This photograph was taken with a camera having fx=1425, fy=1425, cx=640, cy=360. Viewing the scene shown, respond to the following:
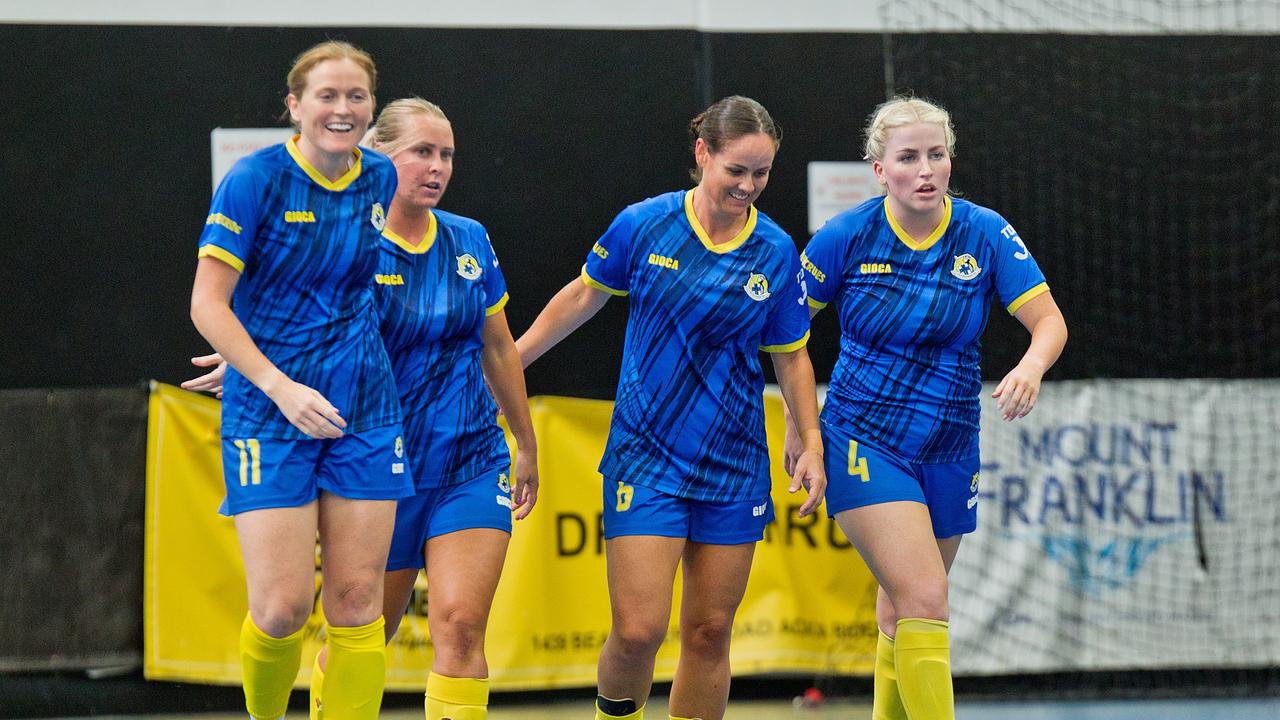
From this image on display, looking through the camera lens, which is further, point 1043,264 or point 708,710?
point 1043,264

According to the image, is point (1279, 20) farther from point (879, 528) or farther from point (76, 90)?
Answer: point (76, 90)

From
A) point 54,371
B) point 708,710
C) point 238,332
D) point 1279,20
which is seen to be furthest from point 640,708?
→ point 1279,20

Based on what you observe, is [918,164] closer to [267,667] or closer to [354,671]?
[354,671]

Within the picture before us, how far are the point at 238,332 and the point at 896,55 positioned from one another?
4.26m

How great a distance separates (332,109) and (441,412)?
90 centimetres

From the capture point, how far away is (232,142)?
6.38 m

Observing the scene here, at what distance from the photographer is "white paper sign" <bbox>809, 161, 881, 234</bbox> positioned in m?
6.64

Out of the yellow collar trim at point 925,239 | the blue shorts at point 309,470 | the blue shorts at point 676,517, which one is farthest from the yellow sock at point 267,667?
the yellow collar trim at point 925,239

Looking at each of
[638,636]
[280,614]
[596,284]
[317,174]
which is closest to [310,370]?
[317,174]

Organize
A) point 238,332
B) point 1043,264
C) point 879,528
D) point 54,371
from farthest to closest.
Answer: point 1043,264 → point 54,371 → point 879,528 → point 238,332

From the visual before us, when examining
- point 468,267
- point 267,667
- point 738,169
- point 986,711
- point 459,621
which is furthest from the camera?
point 986,711

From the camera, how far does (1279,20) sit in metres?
6.96

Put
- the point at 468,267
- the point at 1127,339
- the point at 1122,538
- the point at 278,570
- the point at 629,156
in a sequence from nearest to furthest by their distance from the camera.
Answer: the point at 278,570 < the point at 468,267 < the point at 1122,538 < the point at 629,156 < the point at 1127,339

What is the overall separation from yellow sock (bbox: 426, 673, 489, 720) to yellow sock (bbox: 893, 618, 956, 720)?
1131mm
